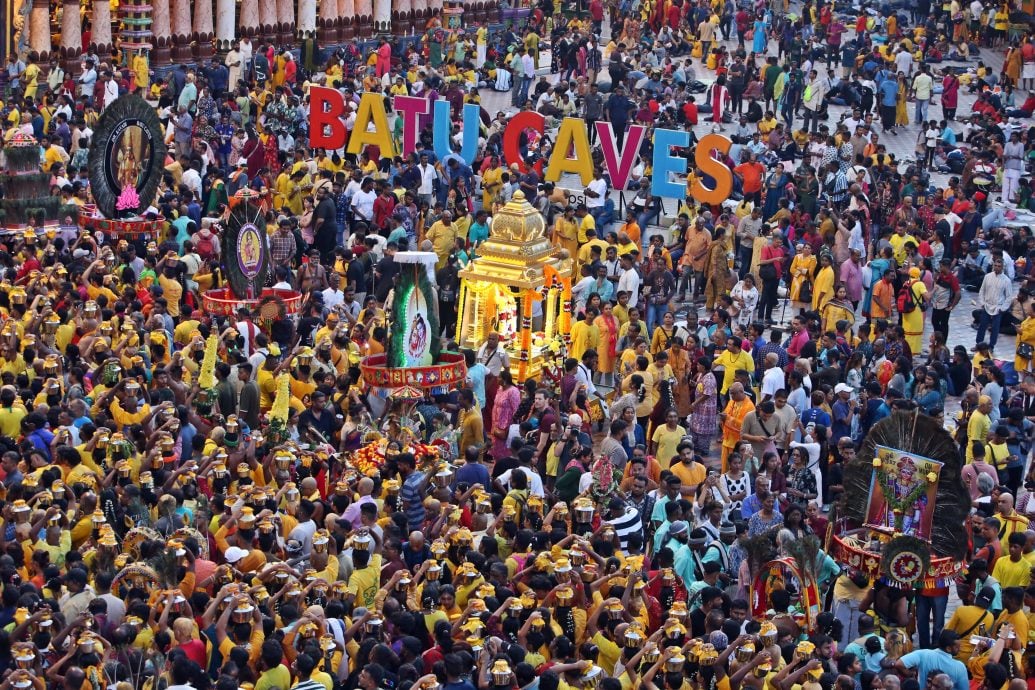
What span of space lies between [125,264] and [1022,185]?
46.6ft

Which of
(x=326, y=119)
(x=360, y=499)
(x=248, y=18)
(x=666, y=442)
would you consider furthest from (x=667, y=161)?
(x=248, y=18)

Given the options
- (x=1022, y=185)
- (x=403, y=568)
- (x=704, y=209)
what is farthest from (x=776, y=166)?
(x=403, y=568)

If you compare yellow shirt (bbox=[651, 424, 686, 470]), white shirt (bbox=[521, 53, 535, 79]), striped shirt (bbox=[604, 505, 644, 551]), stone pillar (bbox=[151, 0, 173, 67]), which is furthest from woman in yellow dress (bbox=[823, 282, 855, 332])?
stone pillar (bbox=[151, 0, 173, 67])

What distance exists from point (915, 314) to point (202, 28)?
19.1 m

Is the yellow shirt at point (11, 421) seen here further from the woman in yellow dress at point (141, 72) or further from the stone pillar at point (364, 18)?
the stone pillar at point (364, 18)

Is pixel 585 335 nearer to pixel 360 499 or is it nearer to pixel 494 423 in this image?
pixel 494 423

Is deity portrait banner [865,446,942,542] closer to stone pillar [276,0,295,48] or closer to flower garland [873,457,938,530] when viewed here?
flower garland [873,457,938,530]

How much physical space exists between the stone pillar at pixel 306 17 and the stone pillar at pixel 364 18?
165 centimetres

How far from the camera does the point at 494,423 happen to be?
19.6 meters

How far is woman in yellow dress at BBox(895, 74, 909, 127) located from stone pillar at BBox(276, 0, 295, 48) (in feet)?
38.4

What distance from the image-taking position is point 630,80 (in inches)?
1441

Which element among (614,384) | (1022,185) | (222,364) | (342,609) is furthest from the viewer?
(1022,185)

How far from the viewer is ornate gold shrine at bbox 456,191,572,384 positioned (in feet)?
70.4

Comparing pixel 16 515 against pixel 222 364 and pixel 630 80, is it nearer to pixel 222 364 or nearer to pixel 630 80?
pixel 222 364
